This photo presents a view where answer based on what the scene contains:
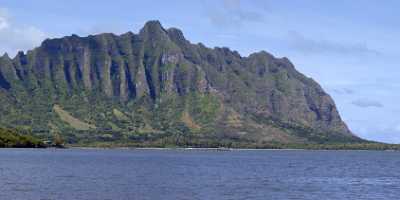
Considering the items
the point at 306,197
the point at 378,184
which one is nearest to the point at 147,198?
the point at 306,197

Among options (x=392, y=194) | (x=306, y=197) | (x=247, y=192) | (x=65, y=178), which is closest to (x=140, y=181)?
(x=65, y=178)

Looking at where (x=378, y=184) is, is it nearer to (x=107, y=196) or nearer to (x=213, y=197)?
(x=213, y=197)

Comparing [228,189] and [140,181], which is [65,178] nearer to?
[140,181]

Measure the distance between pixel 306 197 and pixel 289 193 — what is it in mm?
8099

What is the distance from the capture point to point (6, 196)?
4122 inches

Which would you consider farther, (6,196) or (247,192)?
(247,192)

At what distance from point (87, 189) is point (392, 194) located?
55.1m

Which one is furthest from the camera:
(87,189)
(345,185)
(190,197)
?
(345,185)

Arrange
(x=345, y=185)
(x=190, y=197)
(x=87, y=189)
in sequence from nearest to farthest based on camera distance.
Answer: (x=190, y=197)
(x=87, y=189)
(x=345, y=185)

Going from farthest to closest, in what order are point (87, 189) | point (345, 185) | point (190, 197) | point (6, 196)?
1. point (345, 185)
2. point (87, 189)
3. point (190, 197)
4. point (6, 196)

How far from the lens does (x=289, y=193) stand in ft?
409

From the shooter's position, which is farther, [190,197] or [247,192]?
[247,192]


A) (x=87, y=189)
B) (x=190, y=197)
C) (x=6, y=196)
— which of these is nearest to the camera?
(x=6, y=196)

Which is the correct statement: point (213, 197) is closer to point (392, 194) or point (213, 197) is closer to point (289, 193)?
point (289, 193)
